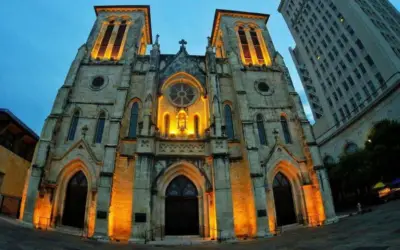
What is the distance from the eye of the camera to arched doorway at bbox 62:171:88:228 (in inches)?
625

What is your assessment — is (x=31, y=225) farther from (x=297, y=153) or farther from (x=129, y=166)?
(x=297, y=153)

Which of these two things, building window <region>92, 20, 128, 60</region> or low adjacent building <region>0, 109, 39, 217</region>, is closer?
low adjacent building <region>0, 109, 39, 217</region>

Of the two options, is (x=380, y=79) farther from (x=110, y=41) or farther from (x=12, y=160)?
(x=12, y=160)

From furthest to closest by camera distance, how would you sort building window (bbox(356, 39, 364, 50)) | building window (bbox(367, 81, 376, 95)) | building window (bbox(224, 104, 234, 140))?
1. building window (bbox(356, 39, 364, 50))
2. building window (bbox(367, 81, 376, 95))
3. building window (bbox(224, 104, 234, 140))

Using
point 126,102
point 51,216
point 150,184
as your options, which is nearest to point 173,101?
point 126,102

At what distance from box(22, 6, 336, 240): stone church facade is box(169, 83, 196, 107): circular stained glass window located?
9 centimetres

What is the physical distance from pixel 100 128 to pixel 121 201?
601cm

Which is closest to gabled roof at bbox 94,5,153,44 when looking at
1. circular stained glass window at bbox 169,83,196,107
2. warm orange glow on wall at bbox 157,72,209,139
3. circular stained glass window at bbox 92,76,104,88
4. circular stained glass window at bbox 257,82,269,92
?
circular stained glass window at bbox 92,76,104,88

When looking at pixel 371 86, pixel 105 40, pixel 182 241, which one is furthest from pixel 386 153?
pixel 105 40

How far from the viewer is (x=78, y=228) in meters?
15.6

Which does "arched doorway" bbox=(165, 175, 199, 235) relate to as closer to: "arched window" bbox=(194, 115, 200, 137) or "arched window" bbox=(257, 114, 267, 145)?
"arched window" bbox=(194, 115, 200, 137)

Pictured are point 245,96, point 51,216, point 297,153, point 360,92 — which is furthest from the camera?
point 360,92

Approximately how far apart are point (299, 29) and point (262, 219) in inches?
1854

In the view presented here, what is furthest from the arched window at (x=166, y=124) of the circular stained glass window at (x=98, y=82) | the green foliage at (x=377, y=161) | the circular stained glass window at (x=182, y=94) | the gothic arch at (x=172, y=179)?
the green foliage at (x=377, y=161)
